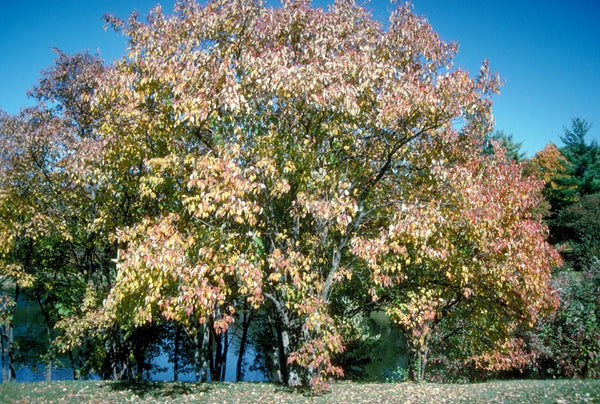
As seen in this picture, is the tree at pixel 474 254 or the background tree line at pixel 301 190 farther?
the tree at pixel 474 254

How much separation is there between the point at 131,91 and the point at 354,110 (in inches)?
191

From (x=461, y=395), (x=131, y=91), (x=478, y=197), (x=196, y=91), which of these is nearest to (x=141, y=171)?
(x=131, y=91)

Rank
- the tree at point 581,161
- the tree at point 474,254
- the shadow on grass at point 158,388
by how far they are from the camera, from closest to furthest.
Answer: the tree at point 474,254 < the shadow on grass at point 158,388 < the tree at point 581,161

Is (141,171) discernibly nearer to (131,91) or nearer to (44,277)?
(131,91)

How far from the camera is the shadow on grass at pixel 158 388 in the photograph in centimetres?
868

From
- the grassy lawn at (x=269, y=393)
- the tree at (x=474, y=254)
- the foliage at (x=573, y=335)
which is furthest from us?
the foliage at (x=573, y=335)

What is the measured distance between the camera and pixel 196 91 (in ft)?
26.1

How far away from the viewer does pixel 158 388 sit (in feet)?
30.4

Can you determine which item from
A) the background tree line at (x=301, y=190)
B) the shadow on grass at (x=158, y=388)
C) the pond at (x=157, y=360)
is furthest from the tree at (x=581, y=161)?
the shadow on grass at (x=158, y=388)

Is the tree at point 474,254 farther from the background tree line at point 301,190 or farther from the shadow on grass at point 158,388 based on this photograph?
the shadow on grass at point 158,388

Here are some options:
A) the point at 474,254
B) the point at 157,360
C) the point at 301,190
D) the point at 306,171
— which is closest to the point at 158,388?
the point at 301,190

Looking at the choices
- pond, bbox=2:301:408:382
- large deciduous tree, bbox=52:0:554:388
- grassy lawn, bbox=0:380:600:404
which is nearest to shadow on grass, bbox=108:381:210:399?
grassy lawn, bbox=0:380:600:404

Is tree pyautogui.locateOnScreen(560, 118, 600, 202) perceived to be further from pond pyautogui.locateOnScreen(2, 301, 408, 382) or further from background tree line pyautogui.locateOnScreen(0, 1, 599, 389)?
background tree line pyautogui.locateOnScreen(0, 1, 599, 389)

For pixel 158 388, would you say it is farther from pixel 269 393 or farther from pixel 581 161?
pixel 581 161
